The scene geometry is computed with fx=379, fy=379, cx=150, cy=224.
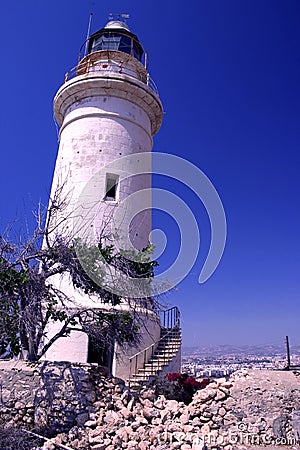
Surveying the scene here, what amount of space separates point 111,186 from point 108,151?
3.84ft

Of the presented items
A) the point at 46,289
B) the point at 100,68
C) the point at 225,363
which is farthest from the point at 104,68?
the point at 225,363

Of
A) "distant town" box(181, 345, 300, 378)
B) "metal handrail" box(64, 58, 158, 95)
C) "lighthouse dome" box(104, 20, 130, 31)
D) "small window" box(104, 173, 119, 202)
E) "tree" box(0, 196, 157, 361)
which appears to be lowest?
"distant town" box(181, 345, 300, 378)

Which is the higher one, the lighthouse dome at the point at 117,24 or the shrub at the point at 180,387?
the lighthouse dome at the point at 117,24

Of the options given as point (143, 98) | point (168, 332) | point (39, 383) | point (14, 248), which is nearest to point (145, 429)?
point (39, 383)

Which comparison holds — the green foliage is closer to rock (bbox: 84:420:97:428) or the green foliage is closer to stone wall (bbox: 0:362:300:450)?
stone wall (bbox: 0:362:300:450)

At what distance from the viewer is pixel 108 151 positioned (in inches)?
498

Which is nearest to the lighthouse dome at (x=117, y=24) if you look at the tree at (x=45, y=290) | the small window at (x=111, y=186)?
the small window at (x=111, y=186)

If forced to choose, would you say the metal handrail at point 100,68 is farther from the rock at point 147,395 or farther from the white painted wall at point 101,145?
the rock at point 147,395

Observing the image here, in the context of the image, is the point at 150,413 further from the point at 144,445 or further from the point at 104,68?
the point at 104,68

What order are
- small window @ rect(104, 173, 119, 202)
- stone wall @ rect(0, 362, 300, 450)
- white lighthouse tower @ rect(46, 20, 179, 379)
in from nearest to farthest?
stone wall @ rect(0, 362, 300, 450) < white lighthouse tower @ rect(46, 20, 179, 379) < small window @ rect(104, 173, 119, 202)

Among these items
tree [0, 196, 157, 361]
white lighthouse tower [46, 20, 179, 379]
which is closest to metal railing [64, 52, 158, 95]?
white lighthouse tower [46, 20, 179, 379]

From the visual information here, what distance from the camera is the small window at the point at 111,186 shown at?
12.5 metres

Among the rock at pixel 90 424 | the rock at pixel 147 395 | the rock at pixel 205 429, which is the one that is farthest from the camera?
the rock at pixel 147 395

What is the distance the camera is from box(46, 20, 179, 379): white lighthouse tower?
11.9 metres
